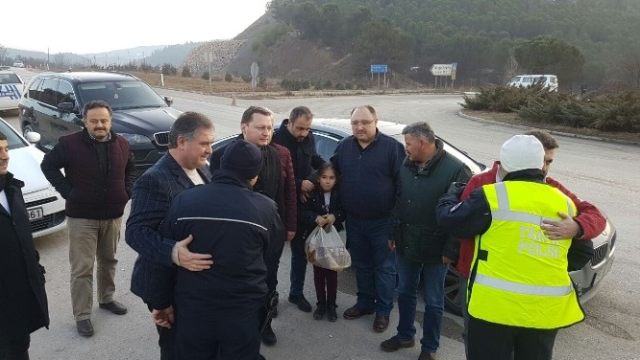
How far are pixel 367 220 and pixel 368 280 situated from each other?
1.88 feet

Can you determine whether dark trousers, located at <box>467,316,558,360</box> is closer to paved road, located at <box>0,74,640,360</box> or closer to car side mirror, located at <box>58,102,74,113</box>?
paved road, located at <box>0,74,640,360</box>

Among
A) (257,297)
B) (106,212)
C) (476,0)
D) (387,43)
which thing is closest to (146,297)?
(257,297)

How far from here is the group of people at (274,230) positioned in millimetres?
2234

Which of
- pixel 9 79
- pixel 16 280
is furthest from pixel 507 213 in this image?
pixel 9 79

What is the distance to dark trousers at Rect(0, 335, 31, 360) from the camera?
2739 millimetres

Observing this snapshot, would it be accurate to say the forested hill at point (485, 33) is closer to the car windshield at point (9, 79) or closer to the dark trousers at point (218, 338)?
the car windshield at point (9, 79)

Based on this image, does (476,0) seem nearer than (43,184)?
No

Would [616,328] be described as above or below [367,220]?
below

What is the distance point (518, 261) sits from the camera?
87.7 inches

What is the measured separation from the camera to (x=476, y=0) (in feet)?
254

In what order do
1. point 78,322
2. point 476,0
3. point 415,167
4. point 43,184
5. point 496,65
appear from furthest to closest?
point 476,0, point 496,65, point 43,184, point 78,322, point 415,167

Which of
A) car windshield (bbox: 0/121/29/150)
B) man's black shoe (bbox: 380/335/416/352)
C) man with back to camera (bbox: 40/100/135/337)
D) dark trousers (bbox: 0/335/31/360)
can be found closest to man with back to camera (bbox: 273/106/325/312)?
man's black shoe (bbox: 380/335/416/352)

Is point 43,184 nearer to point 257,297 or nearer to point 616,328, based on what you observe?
point 257,297

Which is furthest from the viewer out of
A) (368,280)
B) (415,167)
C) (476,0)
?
(476,0)
